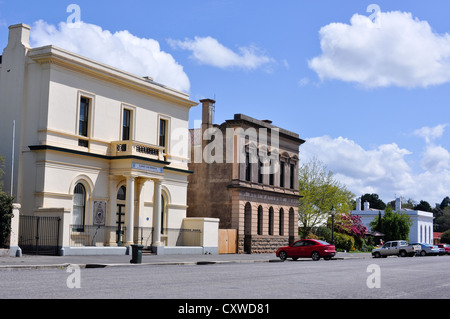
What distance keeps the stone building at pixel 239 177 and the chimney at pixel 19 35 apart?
1562 centimetres

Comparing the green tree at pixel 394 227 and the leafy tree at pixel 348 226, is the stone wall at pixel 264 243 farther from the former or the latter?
the green tree at pixel 394 227

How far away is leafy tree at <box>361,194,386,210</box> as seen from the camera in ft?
497

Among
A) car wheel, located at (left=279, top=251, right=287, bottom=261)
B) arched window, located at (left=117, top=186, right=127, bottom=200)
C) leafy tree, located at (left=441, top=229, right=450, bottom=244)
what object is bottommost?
leafy tree, located at (left=441, top=229, right=450, bottom=244)

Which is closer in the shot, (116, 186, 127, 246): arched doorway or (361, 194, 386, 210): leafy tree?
(116, 186, 127, 246): arched doorway

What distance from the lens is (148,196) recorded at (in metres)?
36.9

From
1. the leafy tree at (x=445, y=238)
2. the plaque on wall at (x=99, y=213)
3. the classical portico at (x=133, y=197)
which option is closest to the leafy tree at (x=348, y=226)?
the classical portico at (x=133, y=197)

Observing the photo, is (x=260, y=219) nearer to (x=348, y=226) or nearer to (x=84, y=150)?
(x=84, y=150)

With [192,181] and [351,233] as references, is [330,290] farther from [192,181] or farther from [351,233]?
[351,233]

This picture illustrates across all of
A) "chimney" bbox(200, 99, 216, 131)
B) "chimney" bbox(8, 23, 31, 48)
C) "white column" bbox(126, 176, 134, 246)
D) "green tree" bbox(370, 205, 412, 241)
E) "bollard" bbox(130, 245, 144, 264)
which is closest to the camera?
"bollard" bbox(130, 245, 144, 264)

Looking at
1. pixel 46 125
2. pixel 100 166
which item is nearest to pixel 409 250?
pixel 100 166

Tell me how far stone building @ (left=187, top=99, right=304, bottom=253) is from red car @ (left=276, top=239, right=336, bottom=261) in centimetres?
629

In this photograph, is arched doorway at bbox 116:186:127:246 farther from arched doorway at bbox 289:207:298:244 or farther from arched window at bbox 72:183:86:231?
arched doorway at bbox 289:207:298:244

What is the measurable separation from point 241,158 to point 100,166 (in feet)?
42.7

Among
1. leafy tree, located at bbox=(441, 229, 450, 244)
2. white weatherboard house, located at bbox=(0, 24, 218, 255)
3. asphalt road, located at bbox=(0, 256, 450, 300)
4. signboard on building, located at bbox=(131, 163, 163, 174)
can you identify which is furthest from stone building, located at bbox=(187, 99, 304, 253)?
leafy tree, located at bbox=(441, 229, 450, 244)
